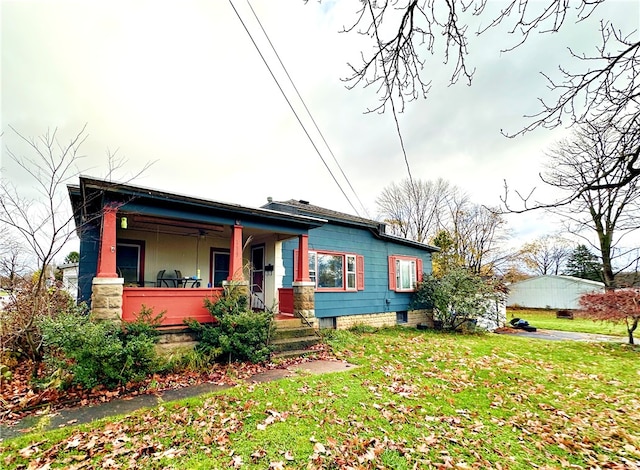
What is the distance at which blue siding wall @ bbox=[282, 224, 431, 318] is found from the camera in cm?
1008

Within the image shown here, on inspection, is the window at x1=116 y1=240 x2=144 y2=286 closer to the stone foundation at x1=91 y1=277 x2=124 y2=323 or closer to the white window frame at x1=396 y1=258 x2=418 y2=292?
the stone foundation at x1=91 y1=277 x2=124 y2=323

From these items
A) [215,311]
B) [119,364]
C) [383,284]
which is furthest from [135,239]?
[383,284]

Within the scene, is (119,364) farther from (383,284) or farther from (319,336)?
(383,284)

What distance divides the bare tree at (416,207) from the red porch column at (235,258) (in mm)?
21264

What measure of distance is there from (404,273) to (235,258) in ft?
27.0

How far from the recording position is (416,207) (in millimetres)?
27594

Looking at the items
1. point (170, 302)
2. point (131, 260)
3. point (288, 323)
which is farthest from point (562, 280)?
point (131, 260)

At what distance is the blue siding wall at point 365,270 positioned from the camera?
397 inches

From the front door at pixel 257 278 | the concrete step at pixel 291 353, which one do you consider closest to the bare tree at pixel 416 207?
the front door at pixel 257 278

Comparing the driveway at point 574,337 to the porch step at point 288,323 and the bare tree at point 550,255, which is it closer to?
the porch step at point 288,323

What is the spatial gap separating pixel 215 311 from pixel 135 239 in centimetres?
387

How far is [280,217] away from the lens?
785cm

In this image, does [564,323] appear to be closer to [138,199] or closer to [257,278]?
[257,278]

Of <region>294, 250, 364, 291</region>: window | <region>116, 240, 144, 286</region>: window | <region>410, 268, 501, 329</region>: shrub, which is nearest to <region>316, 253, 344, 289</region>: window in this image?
<region>294, 250, 364, 291</region>: window
